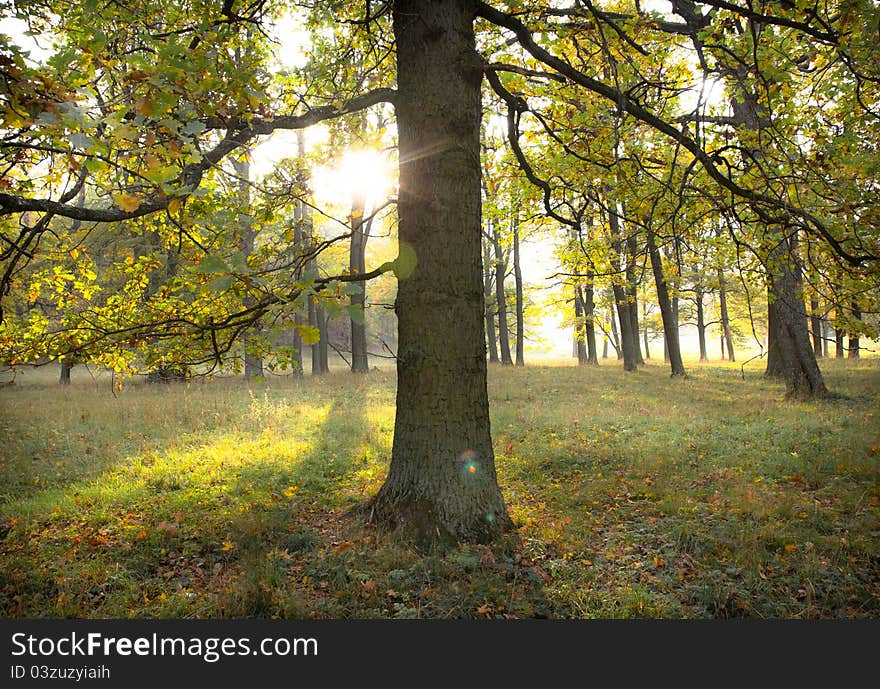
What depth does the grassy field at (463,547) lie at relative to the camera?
3.88 metres

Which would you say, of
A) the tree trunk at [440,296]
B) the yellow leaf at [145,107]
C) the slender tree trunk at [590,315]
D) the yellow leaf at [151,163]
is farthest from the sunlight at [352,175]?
the slender tree trunk at [590,315]

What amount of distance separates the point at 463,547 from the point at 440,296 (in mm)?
2354

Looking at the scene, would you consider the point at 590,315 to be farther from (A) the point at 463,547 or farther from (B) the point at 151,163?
(B) the point at 151,163

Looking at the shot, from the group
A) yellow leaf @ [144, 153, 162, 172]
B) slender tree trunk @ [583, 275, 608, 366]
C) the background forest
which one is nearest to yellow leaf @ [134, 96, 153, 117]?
the background forest

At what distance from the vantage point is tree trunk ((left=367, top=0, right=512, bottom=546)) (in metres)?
4.78

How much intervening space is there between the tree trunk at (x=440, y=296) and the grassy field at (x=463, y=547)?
0.52m

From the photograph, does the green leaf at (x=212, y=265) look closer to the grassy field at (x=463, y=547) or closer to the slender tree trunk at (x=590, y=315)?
the grassy field at (x=463, y=547)

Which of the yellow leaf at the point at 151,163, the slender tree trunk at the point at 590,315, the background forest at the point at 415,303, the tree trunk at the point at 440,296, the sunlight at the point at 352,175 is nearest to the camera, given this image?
the yellow leaf at the point at 151,163

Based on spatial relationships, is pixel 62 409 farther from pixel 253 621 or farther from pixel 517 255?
pixel 517 255

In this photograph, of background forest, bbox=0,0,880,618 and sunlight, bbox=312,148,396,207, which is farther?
sunlight, bbox=312,148,396,207

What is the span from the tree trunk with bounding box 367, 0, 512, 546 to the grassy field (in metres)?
0.52

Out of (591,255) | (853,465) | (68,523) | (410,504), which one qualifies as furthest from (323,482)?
(853,465)

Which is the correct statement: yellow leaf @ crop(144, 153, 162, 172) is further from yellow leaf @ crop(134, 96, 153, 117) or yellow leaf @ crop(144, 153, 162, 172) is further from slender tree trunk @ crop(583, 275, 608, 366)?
slender tree trunk @ crop(583, 275, 608, 366)

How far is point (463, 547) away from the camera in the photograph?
14.9 ft
